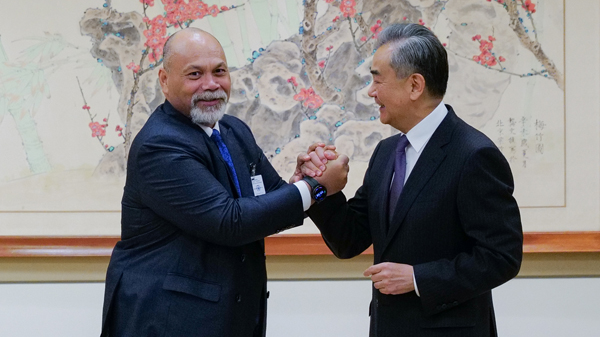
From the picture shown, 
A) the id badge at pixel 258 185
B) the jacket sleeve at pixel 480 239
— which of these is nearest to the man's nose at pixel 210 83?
the id badge at pixel 258 185

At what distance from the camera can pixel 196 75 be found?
6.21 feet

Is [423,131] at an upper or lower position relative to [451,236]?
upper

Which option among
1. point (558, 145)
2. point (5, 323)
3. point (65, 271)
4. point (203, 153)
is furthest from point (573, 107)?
point (5, 323)

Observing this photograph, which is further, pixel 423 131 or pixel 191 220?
pixel 423 131

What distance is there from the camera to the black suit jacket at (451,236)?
161 cm

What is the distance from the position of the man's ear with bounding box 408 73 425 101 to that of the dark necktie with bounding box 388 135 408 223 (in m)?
0.17

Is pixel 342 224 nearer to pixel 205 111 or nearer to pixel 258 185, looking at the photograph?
pixel 258 185

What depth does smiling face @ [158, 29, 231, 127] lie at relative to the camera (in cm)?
A: 188

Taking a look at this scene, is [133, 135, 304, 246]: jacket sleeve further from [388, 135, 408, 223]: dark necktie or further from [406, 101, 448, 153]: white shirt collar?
[406, 101, 448, 153]: white shirt collar

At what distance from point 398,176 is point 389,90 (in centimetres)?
28

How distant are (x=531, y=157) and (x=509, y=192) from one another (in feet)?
4.49

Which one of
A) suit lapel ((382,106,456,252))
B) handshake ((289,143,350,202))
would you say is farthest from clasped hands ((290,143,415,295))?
suit lapel ((382,106,456,252))

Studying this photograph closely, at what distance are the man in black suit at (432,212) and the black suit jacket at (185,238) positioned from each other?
0.34m

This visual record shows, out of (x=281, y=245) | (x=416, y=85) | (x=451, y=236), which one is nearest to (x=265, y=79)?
(x=281, y=245)
